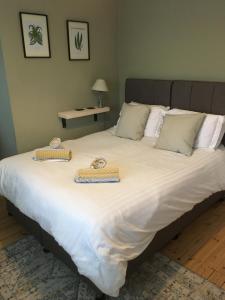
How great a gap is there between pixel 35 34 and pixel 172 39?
1596 mm

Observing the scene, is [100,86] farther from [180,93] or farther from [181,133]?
[181,133]

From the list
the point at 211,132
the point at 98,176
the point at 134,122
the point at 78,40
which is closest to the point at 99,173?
the point at 98,176

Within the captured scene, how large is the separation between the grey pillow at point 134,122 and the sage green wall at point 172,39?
640mm

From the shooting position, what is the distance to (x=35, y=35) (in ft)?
9.16

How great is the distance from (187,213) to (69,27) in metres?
2.51

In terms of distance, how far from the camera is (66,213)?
1600 mm

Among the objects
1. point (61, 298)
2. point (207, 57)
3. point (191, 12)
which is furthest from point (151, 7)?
point (61, 298)

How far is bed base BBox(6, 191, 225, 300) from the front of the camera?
181cm

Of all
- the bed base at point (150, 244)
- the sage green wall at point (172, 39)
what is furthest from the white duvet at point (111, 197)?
A: the sage green wall at point (172, 39)

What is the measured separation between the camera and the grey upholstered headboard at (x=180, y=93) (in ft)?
8.89

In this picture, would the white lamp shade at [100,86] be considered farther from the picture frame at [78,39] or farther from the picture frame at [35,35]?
the picture frame at [35,35]

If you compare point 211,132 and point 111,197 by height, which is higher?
point 211,132

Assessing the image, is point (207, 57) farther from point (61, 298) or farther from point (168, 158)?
point (61, 298)

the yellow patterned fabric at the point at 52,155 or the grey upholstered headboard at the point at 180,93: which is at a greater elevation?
the grey upholstered headboard at the point at 180,93
